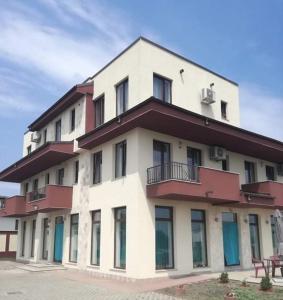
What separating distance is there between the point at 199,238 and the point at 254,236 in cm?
421

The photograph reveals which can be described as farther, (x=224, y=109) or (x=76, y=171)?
(x=224, y=109)

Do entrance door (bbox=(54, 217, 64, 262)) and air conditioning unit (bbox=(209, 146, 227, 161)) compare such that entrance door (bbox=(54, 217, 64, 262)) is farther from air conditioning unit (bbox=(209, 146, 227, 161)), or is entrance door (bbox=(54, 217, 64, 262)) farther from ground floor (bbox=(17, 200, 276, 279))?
air conditioning unit (bbox=(209, 146, 227, 161))

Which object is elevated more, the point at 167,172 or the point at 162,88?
the point at 162,88

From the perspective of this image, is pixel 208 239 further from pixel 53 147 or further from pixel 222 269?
pixel 53 147

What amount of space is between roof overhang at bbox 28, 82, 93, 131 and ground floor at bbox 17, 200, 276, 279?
19.2 ft

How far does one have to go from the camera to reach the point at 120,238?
1573 centimetres

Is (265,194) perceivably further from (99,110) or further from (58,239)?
(58,239)

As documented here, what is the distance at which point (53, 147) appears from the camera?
19.3 metres

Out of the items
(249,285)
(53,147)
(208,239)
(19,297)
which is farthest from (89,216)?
(249,285)

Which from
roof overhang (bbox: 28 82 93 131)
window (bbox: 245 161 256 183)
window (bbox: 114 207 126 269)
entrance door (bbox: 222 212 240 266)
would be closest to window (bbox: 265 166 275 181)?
window (bbox: 245 161 256 183)

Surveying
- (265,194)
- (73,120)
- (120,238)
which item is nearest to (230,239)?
(265,194)

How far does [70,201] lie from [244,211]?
8818mm

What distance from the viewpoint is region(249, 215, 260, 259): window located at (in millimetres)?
19078

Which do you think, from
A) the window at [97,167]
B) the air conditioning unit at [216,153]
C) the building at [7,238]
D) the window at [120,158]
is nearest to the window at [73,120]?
the window at [97,167]
